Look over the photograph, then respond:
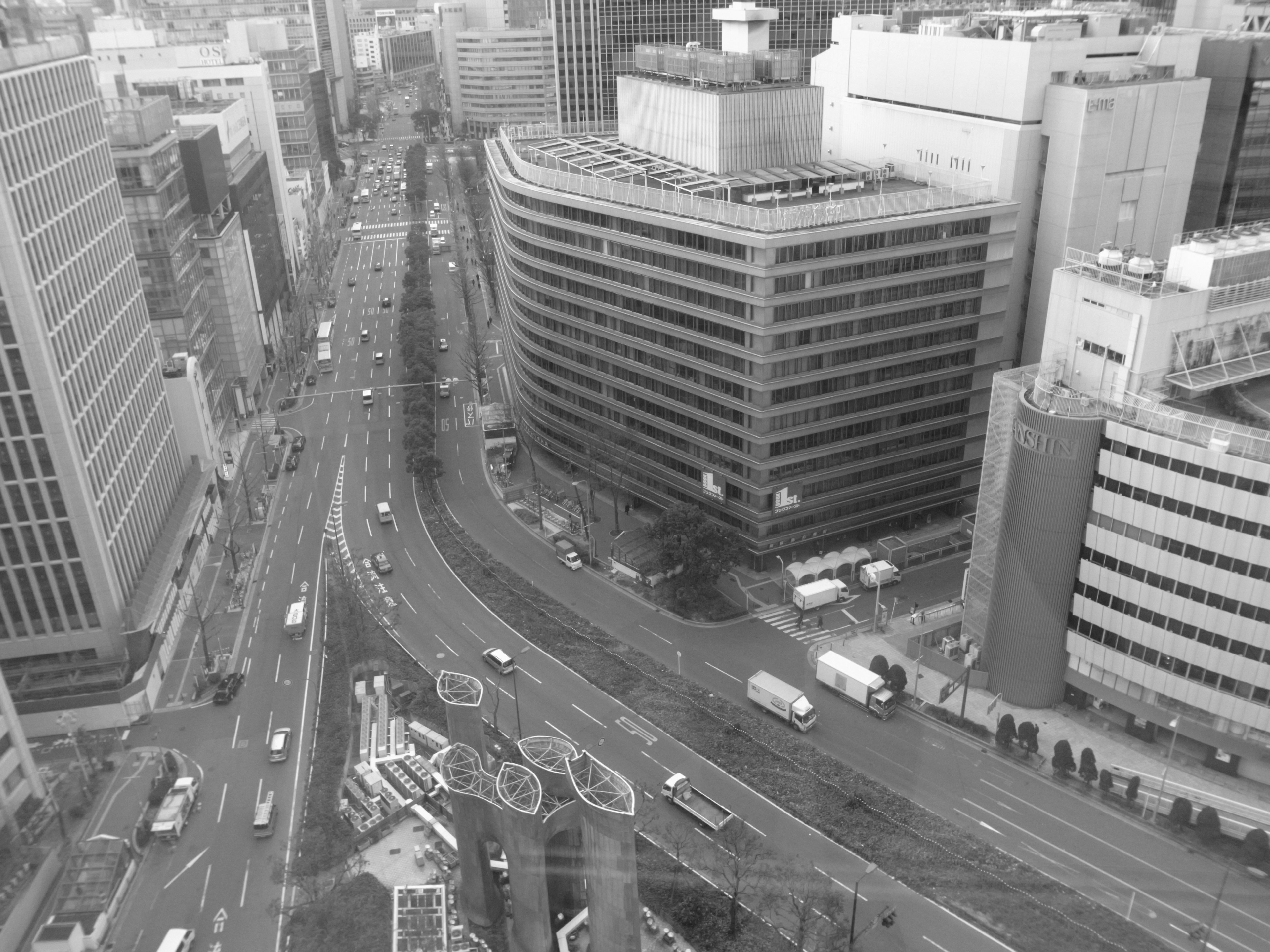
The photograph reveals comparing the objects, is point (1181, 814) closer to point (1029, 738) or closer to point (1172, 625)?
point (1029, 738)

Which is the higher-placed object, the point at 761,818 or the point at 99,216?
the point at 99,216

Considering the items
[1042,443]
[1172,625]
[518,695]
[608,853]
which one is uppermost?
[1042,443]

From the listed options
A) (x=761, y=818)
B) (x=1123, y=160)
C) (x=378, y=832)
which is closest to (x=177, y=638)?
(x=378, y=832)

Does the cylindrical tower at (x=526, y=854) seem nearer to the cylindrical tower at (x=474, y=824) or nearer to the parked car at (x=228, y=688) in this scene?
the cylindrical tower at (x=474, y=824)

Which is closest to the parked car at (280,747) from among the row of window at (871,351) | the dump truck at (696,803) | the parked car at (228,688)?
the parked car at (228,688)

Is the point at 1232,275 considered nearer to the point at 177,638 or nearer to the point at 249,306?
the point at 177,638

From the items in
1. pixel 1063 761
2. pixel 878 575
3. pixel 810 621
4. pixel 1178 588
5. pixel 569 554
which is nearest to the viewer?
pixel 1178 588

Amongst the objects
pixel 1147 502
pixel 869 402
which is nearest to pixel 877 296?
pixel 869 402
